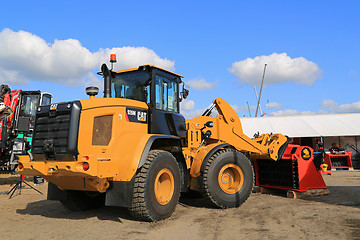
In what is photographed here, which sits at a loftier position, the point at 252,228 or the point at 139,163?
the point at 139,163

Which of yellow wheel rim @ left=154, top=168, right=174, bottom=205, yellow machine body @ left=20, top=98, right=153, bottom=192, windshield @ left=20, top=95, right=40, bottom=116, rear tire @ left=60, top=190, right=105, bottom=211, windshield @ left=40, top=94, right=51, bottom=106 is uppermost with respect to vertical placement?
windshield @ left=40, top=94, right=51, bottom=106

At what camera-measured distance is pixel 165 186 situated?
579 centimetres

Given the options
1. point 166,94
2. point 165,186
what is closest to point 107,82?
point 166,94

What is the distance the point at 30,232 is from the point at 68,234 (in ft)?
2.30

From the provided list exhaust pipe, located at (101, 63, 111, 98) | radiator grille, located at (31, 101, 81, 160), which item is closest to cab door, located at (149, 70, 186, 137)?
exhaust pipe, located at (101, 63, 111, 98)

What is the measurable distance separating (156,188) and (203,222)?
102cm

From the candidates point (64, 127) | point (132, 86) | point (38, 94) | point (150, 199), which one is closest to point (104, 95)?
point (132, 86)

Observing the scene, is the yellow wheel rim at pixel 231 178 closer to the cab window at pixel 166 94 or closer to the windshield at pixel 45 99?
the cab window at pixel 166 94

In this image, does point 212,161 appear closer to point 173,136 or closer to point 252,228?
point 173,136

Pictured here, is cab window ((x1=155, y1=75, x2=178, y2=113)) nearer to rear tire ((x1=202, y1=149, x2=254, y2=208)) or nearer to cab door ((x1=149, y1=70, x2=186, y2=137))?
cab door ((x1=149, y1=70, x2=186, y2=137))

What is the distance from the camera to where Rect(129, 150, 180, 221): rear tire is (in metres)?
5.10

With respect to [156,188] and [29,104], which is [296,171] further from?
[29,104]

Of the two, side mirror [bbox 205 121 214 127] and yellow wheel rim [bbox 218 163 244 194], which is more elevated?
side mirror [bbox 205 121 214 127]

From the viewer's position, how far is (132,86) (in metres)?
6.45
